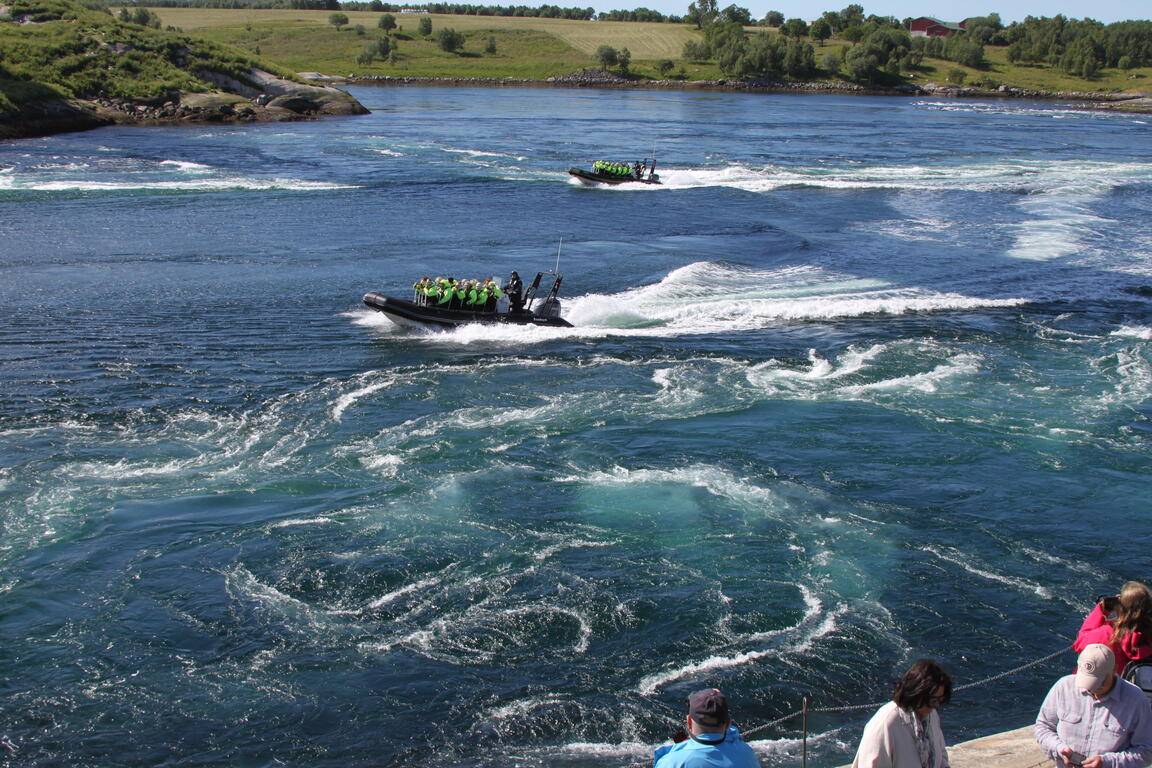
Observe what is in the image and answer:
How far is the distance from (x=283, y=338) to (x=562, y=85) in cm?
12964

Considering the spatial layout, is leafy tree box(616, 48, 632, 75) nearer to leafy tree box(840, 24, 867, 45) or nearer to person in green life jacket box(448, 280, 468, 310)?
leafy tree box(840, 24, 867, 45)

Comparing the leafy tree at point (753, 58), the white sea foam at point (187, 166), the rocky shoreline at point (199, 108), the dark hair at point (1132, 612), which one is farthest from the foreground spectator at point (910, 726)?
the leafy tree at point (753, 58)

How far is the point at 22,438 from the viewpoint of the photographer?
2234 cm

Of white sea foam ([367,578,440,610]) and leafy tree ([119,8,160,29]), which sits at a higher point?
leafy tree ([119,8,160,29])

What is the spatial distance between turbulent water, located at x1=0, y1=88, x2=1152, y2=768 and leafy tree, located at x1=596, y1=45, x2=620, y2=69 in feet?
380

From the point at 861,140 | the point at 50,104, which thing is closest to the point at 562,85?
the point at 861,140

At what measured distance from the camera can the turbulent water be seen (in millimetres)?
14492

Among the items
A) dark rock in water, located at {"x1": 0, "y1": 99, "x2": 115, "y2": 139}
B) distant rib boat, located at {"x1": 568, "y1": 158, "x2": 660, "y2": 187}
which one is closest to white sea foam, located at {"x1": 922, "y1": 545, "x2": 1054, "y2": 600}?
distant rib boat, located at {"x1": 568, "y1": 158, "x2": 660, "y2": 187}

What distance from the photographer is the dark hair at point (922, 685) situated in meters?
7.08

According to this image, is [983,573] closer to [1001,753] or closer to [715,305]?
[1001,753]

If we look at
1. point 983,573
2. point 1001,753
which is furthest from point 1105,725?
point 983,573

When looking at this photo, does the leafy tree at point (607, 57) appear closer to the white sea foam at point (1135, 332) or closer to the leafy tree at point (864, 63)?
the leafy tree at point (864, 63)

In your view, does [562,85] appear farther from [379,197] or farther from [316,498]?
[316,498]

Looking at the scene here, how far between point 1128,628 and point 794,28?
622 ft
